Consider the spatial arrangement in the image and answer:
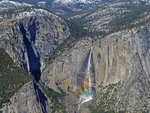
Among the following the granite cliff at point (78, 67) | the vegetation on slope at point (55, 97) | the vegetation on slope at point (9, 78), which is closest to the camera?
the vegetation on slope at point (9, 78)

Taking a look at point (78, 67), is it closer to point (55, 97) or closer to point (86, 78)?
point (86, 78)

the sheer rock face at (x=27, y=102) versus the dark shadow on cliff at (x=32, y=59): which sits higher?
the dark shadow on cliff at (x=32, y=59)

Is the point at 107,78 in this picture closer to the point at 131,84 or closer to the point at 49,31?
the point at 131,84

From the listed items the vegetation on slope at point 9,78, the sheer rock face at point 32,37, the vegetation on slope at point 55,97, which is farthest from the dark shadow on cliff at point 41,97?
the sheer rock face at point 32,37

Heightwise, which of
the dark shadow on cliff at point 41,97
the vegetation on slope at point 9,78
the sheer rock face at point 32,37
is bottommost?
the dark shadow on cliff at point 41,97

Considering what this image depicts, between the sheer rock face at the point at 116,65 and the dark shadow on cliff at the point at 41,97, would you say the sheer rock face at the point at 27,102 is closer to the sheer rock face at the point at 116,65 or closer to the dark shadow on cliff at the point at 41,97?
the dark shadow on cliff at the point at 41,97

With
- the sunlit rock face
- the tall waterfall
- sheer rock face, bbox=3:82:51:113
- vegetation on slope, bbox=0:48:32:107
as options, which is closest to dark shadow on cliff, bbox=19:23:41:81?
vegetation on slope, bbox=0:48:32:107
